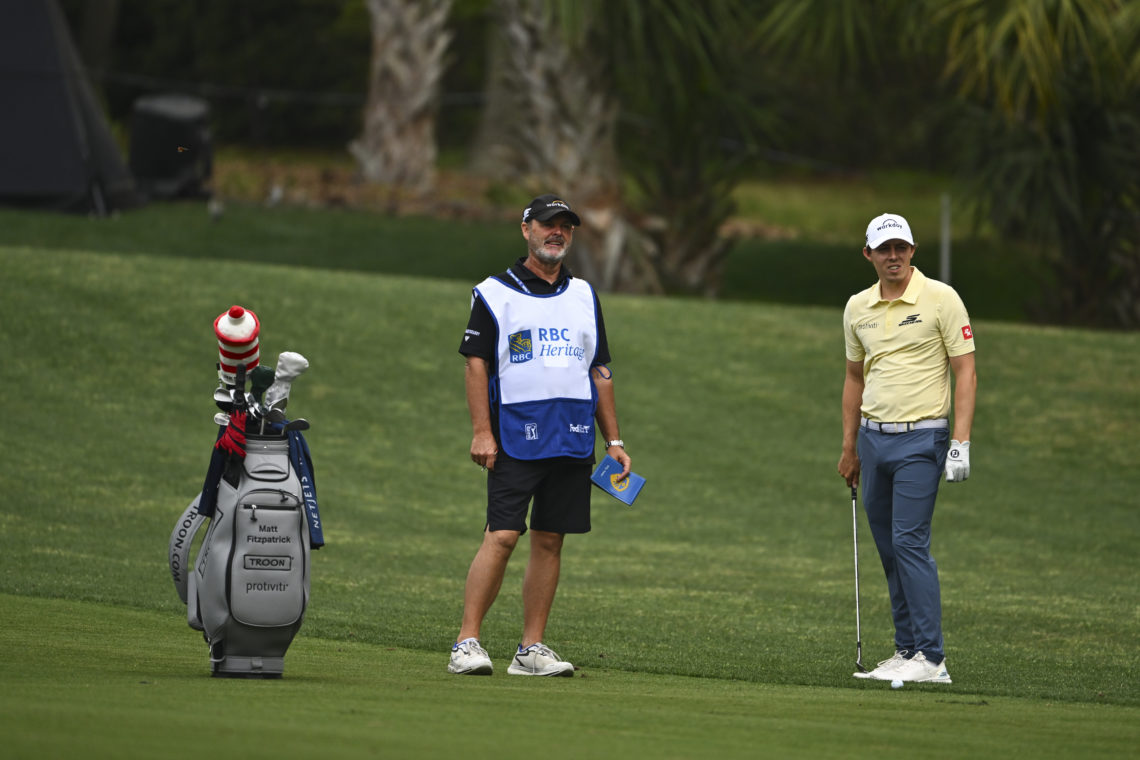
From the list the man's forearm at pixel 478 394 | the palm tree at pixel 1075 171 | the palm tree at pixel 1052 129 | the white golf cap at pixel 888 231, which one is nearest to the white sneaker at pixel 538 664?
the man's forearm at pixel 478 394

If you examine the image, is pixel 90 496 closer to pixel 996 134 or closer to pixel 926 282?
pixel 926 282

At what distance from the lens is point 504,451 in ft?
21.2

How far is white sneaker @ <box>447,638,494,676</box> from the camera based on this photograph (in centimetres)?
633

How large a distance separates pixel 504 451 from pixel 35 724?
2.48 metres

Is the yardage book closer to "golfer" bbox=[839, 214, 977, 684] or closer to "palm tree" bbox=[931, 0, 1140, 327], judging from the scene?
"golfer" bbox=[839, 214, 977, 684]

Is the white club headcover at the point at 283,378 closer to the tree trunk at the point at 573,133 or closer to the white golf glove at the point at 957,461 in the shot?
the white golf glove at the point at 957,461

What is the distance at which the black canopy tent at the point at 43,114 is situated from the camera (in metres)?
20.0

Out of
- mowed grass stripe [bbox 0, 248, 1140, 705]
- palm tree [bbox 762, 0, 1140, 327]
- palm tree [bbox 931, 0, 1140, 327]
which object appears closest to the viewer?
mowed grass stripe [bbox 0, 248, 1140, 705]

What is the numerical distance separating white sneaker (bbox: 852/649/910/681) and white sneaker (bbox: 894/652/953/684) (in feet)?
0.08

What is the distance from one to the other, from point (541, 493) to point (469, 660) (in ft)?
2.39

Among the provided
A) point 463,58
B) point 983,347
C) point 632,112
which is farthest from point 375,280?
point 463,58

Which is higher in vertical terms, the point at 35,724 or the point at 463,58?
the point at 463,58

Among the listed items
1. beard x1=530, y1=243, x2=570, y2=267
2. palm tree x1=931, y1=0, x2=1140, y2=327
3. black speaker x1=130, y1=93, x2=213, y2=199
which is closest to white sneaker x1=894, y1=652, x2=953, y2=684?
beard x1=530, y1=243, x2=570, y2=267

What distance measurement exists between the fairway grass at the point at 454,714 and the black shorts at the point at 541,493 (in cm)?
60
